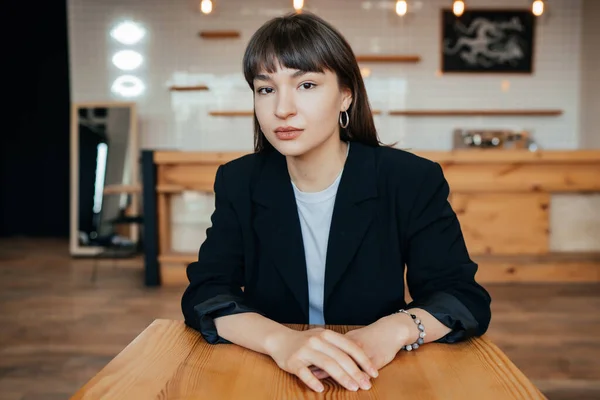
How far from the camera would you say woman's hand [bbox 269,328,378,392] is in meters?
0.79

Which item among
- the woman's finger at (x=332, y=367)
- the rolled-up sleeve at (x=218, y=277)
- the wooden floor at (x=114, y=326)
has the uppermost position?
the rolled-up sleeve at (x=218, y=277)

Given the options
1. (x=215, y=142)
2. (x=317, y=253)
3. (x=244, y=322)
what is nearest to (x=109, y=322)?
(x=317, y=253)

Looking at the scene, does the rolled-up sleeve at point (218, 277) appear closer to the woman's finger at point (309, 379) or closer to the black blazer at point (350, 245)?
the black blazer at point (350, 245)

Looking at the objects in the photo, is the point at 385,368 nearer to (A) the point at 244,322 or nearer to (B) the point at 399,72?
(A) the point at 244,322

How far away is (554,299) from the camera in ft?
12.0

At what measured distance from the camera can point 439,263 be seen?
1.19 m

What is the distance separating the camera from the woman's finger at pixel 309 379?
2.55ft

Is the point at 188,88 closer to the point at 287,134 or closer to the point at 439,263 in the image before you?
the point at 287,134

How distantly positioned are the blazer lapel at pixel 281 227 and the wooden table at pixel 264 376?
302 mm

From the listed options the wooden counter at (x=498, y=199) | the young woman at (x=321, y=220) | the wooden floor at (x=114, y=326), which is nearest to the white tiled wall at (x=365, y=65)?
the wooden counter at (x=498, y=199)

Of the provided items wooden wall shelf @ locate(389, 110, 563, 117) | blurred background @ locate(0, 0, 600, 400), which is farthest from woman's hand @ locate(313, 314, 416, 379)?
wooden wall shelf @ locate(389, 110, 563, 117)

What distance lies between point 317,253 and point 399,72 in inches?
192

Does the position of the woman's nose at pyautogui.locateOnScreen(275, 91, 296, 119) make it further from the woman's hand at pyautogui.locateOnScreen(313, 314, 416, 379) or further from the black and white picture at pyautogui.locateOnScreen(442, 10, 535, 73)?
the black and white picture at pyautogui.locateOnScreen(442, 10, 535, 73)

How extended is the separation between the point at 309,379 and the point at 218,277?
469mm
